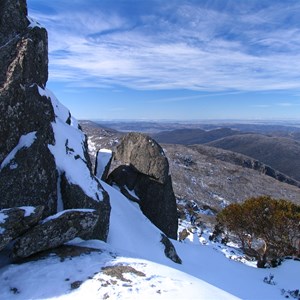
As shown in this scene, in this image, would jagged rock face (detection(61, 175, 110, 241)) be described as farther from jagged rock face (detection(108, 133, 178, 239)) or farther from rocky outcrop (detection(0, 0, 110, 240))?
jagged rock face (detection(108, 133, 178, 239))

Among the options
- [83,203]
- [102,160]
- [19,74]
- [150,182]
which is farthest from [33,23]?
[150,182]

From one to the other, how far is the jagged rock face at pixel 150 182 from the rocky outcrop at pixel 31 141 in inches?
381

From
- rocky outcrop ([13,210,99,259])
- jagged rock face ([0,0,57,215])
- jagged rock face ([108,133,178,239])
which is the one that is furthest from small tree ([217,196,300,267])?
jagged rock face ([0,0,57,215])

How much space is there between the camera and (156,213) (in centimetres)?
2384

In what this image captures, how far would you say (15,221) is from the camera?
9.51m

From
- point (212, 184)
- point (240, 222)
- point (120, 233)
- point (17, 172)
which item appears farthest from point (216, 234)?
point (212, 184)

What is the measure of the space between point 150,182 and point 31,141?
13.3m

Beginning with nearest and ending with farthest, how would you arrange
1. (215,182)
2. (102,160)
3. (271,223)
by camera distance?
(102,160), (271,223), (215,182)

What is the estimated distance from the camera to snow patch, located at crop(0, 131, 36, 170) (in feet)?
37.2

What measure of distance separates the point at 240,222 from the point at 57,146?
1840cm

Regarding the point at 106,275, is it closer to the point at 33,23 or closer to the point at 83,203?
the point at 83,203

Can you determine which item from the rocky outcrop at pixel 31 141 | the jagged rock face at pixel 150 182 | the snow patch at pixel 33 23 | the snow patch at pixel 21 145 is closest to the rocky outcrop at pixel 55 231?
the rocky outcrop at pixel 31 141

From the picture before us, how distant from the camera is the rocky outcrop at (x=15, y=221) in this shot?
30.2ft

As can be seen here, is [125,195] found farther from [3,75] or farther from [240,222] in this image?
[3,75]
